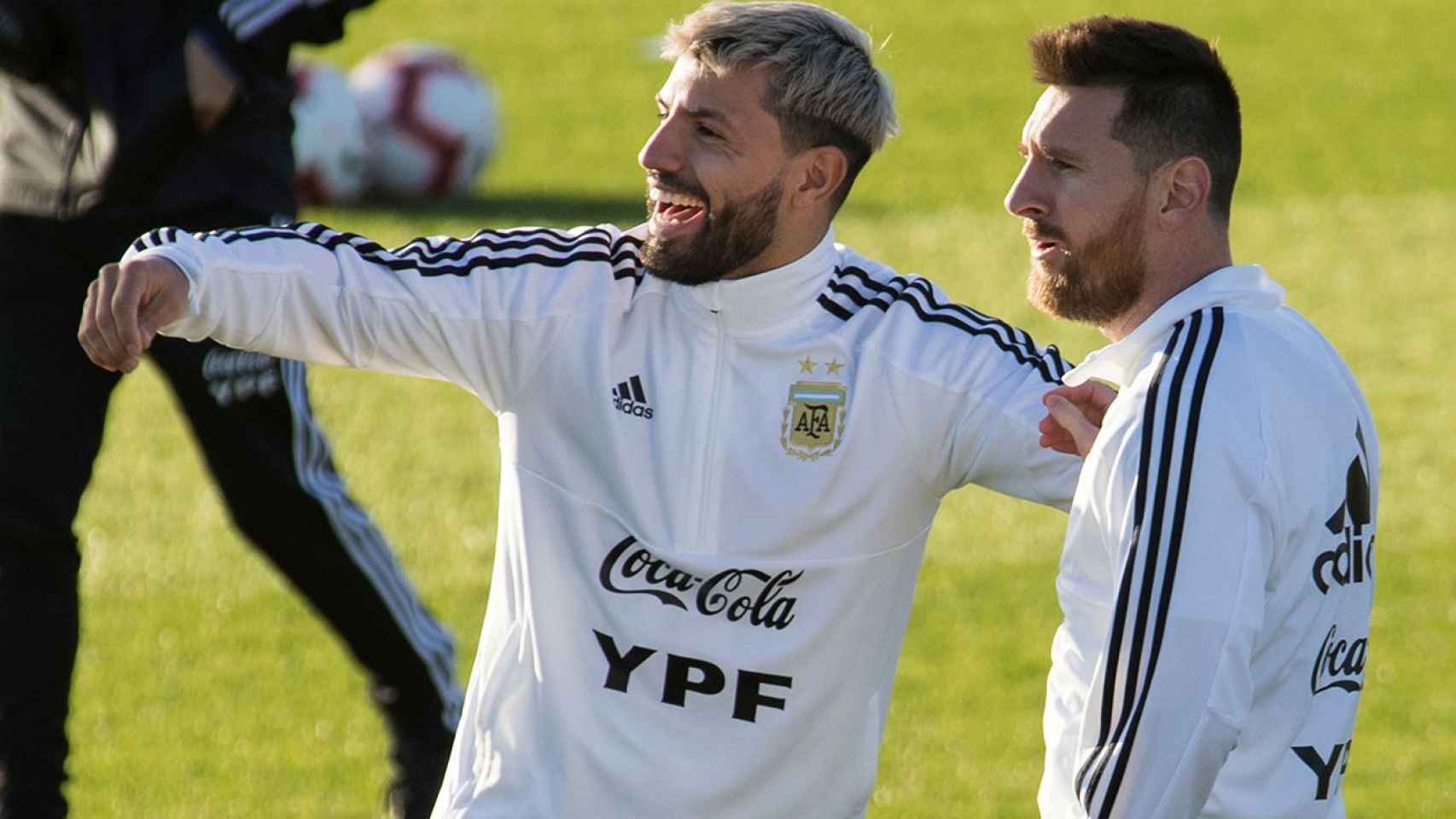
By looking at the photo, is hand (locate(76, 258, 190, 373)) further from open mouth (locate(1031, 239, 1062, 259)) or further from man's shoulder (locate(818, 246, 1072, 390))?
open mouth (locate(1031, 239, 1062, 259))

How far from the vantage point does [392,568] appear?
5434mm

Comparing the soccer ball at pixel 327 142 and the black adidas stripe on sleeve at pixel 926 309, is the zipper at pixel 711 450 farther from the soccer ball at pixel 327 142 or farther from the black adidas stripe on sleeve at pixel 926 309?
the soccer ball at pixel 327 142

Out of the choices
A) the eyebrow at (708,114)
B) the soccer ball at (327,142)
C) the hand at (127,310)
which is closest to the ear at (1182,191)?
the eyebrow at (708,114)

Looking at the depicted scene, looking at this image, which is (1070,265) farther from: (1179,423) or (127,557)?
(127,557)

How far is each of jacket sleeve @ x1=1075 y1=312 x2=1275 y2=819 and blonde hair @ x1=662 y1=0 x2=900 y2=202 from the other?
1.06 m

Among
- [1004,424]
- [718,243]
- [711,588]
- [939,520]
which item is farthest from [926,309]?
[939,520]

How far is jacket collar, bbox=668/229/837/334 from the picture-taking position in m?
3.88

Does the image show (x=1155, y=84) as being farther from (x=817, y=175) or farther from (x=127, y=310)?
(x=127, y=310)

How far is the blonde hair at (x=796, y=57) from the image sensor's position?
12.7 ft

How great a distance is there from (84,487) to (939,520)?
14.0 feet

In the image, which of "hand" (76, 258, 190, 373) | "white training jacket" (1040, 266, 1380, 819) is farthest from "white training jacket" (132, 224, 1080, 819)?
"white training jacket" (1040, 266, 1380, 819)

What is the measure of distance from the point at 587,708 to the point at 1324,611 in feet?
4.02

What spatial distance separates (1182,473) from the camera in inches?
118

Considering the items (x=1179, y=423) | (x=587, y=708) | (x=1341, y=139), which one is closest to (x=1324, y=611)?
(x=1179, y=423)
